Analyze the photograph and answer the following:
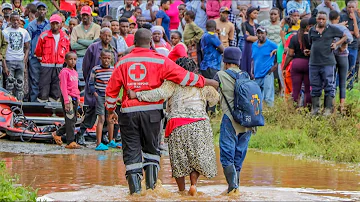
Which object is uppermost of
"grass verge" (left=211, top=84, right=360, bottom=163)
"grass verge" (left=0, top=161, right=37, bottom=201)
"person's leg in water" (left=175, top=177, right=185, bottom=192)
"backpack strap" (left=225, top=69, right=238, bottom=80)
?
"backpack strap" (left=225, top=69, right=238, bottom=80)

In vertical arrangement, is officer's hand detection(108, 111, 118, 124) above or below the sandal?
above

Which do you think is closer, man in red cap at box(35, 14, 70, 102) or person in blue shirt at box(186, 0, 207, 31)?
man in red cap at box(35, 14, 70, 102)

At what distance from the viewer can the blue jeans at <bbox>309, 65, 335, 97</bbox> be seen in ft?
52.9

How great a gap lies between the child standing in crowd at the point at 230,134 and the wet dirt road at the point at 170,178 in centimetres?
28

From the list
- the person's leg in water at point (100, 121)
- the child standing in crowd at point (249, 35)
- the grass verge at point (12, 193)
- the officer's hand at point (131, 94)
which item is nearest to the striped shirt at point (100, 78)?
the person's leg in water at point (100, 121)

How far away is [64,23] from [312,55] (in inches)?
252

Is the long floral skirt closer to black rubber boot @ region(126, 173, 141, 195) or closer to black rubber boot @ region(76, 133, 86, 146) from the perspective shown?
black rubber boot @ region(126, 173, 141, 195)

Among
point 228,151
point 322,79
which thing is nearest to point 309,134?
point 322,79

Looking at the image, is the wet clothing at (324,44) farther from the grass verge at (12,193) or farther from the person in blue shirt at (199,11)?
the grass verge at (12,193)

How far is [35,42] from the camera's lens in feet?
60.2

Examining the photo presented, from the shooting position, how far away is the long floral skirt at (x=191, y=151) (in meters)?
9.18

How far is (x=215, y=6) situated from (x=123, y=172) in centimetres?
1013

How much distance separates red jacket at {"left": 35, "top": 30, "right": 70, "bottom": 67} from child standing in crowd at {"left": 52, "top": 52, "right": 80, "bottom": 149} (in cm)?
333

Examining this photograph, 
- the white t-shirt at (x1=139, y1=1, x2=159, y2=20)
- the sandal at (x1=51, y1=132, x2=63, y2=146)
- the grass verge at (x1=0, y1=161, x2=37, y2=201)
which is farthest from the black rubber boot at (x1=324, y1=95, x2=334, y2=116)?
the grass verge at (x1=0, y1=161, x2=37, y2=201)
